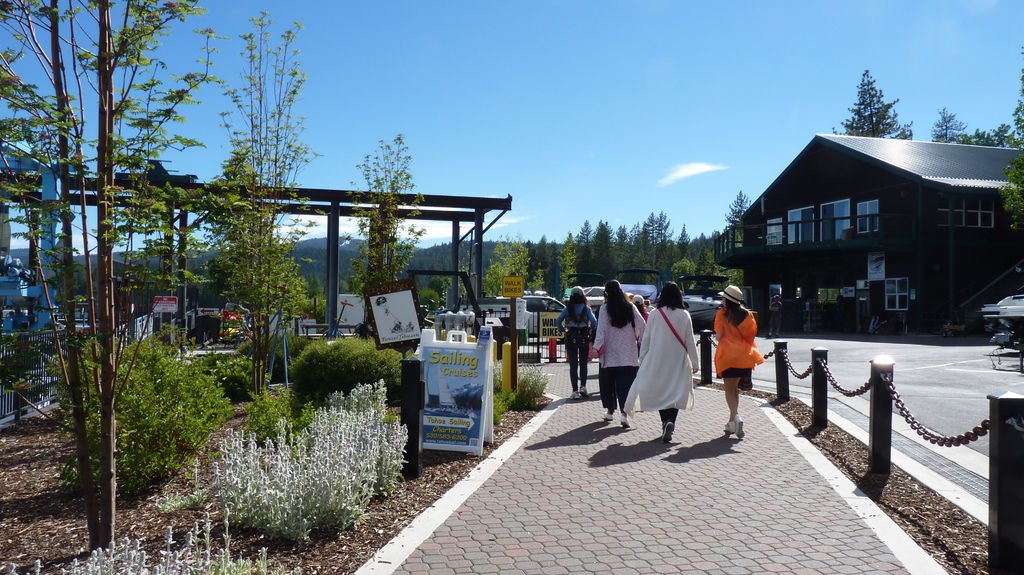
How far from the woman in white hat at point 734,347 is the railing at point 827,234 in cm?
2112

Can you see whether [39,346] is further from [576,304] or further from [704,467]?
[576,304]

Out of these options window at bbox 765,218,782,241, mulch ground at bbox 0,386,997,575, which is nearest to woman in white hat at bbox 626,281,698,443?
mulch ground at bbox 0,386,997,575

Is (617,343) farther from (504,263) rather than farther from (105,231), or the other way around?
(504,263)

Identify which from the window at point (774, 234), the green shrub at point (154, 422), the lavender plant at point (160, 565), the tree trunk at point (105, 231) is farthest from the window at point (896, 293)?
the tree trunk at point (105, 231)

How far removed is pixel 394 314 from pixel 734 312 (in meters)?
5.17

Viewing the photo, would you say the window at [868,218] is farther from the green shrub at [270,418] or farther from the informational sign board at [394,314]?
the green shrub at [270,418]

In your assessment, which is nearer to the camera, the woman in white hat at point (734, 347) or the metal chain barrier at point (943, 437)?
the metal chain barrier at point (943, 437)

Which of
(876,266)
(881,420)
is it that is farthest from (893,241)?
(881,420)

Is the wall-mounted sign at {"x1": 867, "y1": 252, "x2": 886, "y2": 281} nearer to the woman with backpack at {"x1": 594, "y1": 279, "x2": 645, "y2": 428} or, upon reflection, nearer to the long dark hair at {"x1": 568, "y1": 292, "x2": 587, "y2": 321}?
the long dark hair at {"x1": 568, "y1": 292, "x2": 587, "y2": 321}

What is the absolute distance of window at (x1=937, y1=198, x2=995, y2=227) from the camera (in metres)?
29.5

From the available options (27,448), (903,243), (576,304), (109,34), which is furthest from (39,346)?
(903,243)

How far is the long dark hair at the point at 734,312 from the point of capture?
8.01 meters

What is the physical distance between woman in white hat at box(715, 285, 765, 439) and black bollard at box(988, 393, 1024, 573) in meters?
3.70

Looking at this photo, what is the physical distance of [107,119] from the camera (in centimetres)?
372
